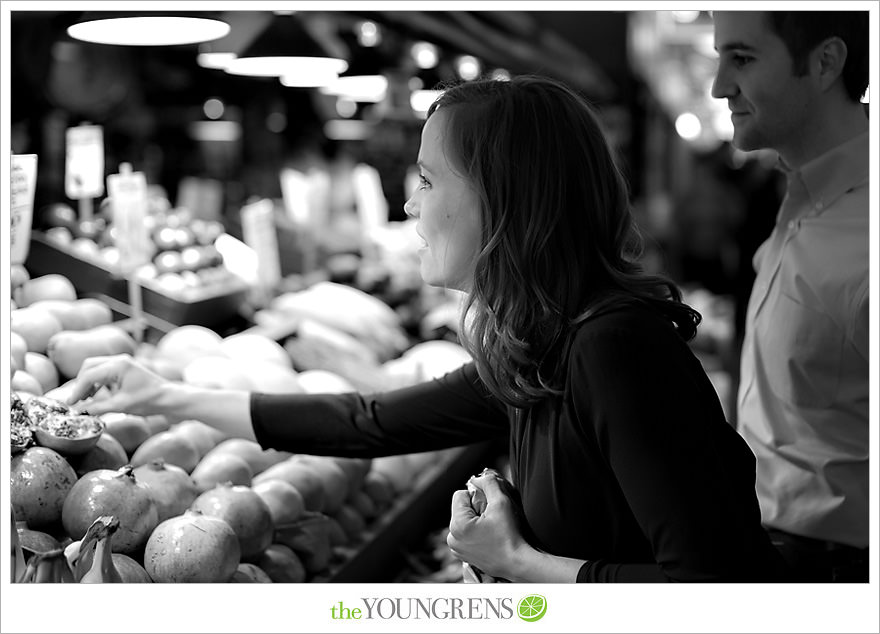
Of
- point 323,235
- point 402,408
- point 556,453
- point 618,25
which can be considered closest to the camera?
point 556,453

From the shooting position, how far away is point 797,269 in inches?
89.6

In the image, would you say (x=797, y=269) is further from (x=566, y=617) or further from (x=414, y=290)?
(x=414, y=290)

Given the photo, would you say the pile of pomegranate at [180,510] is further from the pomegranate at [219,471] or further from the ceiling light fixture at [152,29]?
the ceiling light fixture at [152,29]

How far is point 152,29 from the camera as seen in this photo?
257 centimetres

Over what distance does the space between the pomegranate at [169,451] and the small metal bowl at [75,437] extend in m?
0.21

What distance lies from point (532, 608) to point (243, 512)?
0.79m

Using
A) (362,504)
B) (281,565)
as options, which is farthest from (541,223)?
(362,504)

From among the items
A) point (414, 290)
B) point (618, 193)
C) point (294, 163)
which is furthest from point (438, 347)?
point (294, 163)

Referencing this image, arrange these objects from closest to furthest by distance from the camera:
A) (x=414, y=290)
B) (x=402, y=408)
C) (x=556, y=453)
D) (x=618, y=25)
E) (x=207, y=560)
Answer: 1. (x=556, y=453)
2. (x=207, y=560)
3. (x=402, y=408)
4. (x=414, y=290)
5. (x=618, y=25)

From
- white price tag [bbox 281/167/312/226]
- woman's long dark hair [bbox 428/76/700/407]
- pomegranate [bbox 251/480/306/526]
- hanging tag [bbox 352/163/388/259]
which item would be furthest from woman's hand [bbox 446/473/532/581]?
hanging tag [bbox 352/163/388/259]

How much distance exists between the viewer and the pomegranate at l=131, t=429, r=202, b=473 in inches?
91.3

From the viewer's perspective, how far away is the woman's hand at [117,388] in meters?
2.10

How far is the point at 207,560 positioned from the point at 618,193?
994 millimetres

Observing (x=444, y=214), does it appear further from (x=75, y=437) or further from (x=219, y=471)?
(x=219, y=471)
